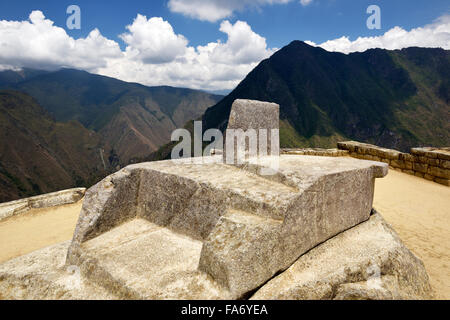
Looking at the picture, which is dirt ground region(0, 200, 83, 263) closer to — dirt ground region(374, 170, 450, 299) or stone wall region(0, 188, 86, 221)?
stone wall region(0, 188, 86, 221)

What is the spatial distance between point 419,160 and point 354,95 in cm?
15024

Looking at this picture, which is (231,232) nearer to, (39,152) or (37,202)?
(37,202)

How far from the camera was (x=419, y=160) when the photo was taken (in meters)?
10.6

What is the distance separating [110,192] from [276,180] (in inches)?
99.7

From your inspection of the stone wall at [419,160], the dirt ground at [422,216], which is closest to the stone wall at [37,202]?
the dirt ground at [422,216]

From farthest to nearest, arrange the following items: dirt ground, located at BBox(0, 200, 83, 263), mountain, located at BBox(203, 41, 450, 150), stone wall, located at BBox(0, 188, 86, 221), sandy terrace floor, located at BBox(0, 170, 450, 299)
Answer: mountain, located at BBox(203, 41, 450, 150) → stone wall, located at BBox(0, 188, 86, 221) → dirt ground, located at BBox(0, 200, 83, 263) → sandy terrace floor, located at BBox(0, 170, 450, 299)

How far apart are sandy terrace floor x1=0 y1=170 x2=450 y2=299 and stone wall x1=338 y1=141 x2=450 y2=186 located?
1.52ft

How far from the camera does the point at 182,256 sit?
3.28 metres

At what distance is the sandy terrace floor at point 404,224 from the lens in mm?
4953

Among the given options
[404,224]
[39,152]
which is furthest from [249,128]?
[39,152]

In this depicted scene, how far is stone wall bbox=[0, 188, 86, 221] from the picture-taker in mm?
8523

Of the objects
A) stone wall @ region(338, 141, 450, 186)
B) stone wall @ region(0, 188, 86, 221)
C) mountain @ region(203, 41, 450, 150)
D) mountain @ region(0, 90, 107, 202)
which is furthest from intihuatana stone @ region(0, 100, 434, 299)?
mountain @ region(0, 90, 107, 202)

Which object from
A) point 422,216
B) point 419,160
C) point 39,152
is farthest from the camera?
point 39,152

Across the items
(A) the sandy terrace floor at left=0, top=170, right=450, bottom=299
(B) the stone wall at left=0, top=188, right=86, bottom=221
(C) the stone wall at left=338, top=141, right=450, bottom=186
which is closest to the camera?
(A) the sandy terrace floor at left=0, top=170, right=450, bottom=299
